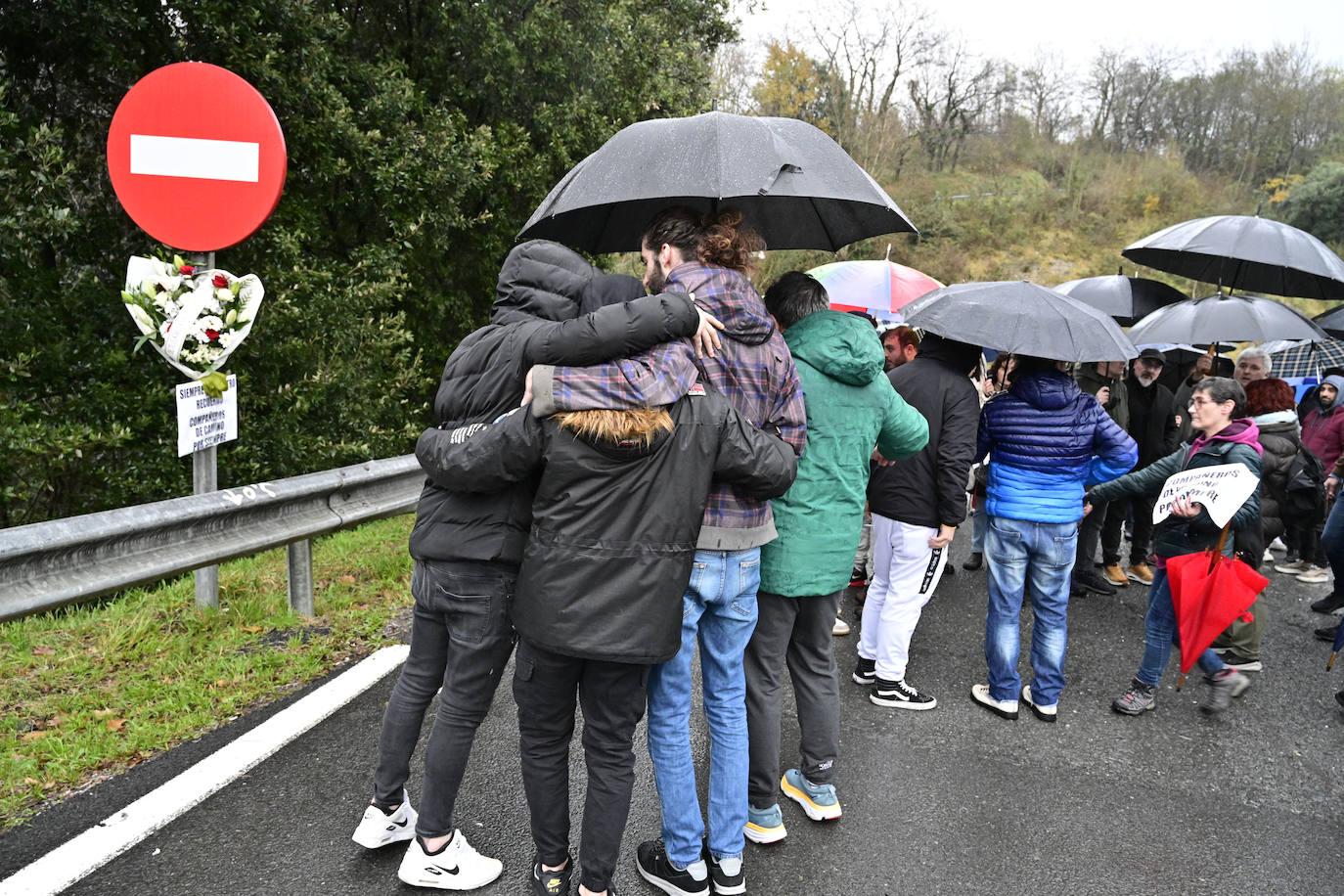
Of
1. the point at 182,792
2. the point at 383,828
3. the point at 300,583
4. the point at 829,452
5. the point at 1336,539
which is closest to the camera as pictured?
the point at 383,828

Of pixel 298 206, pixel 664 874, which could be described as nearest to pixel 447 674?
pixel 664 874

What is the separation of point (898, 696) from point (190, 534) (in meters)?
3.28

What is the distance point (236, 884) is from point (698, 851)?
1.33 m

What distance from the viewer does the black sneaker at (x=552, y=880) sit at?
2.57 m

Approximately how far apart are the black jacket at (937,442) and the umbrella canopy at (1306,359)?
8389mm

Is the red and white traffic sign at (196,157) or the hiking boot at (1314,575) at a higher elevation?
the red and white traffic sign at (196,157)

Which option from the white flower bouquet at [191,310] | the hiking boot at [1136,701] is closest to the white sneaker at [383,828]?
the white flower bouquet at [191,310]

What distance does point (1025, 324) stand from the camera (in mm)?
3904

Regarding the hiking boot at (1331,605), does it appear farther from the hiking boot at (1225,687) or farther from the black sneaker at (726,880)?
the black sneaker at (726,880)

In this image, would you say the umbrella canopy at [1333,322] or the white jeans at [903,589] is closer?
the white jeans at [903,589]

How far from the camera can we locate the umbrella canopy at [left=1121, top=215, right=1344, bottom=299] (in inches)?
236

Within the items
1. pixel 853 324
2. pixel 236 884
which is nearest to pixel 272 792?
pixel 236 884

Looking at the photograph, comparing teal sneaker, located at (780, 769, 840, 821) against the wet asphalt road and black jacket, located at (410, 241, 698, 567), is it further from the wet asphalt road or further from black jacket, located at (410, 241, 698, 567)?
black jacket, located at (410, 241, 698, 567)

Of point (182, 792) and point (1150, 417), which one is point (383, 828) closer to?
point (182, 792)
